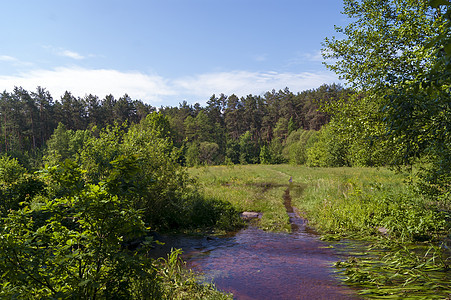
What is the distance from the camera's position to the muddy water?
22.5 ft

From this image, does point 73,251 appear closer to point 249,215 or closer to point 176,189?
point 176,189

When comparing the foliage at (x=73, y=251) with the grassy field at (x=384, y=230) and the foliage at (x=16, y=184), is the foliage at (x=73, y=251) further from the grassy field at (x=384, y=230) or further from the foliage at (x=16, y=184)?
the foliage at (x=16, y=184)

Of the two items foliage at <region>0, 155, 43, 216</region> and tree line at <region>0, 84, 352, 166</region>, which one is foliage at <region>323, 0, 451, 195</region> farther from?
tree line at <region>0, 84, 352, 166</region>

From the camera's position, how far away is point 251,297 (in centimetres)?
666

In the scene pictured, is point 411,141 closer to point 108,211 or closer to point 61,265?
point 108,211

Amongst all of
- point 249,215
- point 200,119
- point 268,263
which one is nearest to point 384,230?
point 268,263

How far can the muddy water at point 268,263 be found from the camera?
6.86m

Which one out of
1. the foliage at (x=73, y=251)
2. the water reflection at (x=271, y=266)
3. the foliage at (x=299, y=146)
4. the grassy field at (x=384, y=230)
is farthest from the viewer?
the foliage at (x=299, y=146)

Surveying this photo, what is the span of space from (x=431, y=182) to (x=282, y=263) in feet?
16.8

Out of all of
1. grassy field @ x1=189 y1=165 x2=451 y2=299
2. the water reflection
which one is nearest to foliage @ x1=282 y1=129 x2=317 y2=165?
grassy field @ x1=189 y1=165 x2=451 y2=299

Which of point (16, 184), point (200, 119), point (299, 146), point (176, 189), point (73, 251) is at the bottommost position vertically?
point (176, 189)

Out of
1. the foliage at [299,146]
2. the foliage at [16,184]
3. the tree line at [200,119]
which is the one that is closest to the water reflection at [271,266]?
the foliage at [16,184]

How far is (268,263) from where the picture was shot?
30.4 ft

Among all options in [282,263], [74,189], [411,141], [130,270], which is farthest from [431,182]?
[74,189]
